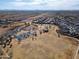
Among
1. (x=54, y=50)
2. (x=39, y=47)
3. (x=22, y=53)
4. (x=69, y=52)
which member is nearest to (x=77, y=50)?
(x=69, y=52)

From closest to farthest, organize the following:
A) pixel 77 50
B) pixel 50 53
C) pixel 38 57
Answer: pixel 38 57 → pixel 50 53 → pixel 77 50

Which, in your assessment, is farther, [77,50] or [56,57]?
[77,50]

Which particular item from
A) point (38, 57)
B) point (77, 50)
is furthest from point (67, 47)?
point (38, 57)

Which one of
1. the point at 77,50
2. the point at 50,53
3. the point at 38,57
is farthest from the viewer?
the point at 77,50

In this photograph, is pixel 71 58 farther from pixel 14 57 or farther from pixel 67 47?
pixel 14 57

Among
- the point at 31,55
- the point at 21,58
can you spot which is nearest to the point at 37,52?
the point at 31,55

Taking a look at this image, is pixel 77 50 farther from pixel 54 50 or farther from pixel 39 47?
pixel 39 47

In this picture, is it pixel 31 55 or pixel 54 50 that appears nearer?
pixel 31 55

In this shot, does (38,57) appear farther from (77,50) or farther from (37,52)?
(77,50)
